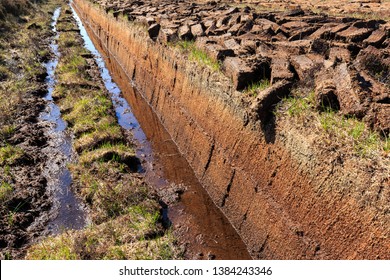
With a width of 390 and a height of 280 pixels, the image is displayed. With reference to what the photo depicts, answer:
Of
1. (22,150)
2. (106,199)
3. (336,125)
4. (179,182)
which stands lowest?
(22,150)

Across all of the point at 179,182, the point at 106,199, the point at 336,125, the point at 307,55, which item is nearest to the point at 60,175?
the point at 106,199

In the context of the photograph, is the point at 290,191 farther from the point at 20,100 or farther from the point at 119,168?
the point at 20,100

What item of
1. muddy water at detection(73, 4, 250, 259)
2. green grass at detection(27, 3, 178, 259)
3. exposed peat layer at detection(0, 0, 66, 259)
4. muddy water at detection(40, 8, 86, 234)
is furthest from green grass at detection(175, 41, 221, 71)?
exposed peat layer at detection(0, 0, 66, 259)

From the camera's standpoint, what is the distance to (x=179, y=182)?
666 cm

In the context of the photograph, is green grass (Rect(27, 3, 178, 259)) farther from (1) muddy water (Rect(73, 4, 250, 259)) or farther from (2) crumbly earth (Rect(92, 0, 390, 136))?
(2) crumbly earth (Rect(92, 0, 390, 136))

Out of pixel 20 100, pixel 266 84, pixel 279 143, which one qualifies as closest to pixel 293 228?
pixel 279 143

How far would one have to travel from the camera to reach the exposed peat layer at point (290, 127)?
11.4 feet

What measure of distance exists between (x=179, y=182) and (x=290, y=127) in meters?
2.94

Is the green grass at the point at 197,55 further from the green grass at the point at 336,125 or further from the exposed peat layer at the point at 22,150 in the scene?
the exposed peat layer at the point at 22,150

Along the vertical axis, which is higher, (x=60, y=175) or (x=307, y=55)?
(x=307, y=55)

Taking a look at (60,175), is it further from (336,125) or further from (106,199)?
(336,125)

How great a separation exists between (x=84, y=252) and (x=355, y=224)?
311 cm

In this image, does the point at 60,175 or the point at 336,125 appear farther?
the point at 60,175

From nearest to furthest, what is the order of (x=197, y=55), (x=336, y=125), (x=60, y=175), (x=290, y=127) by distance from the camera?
1. (x=336, y=125)
2. (x=290, y=127)
3. (x=60, y=175)
4. (x=197, y=55)
